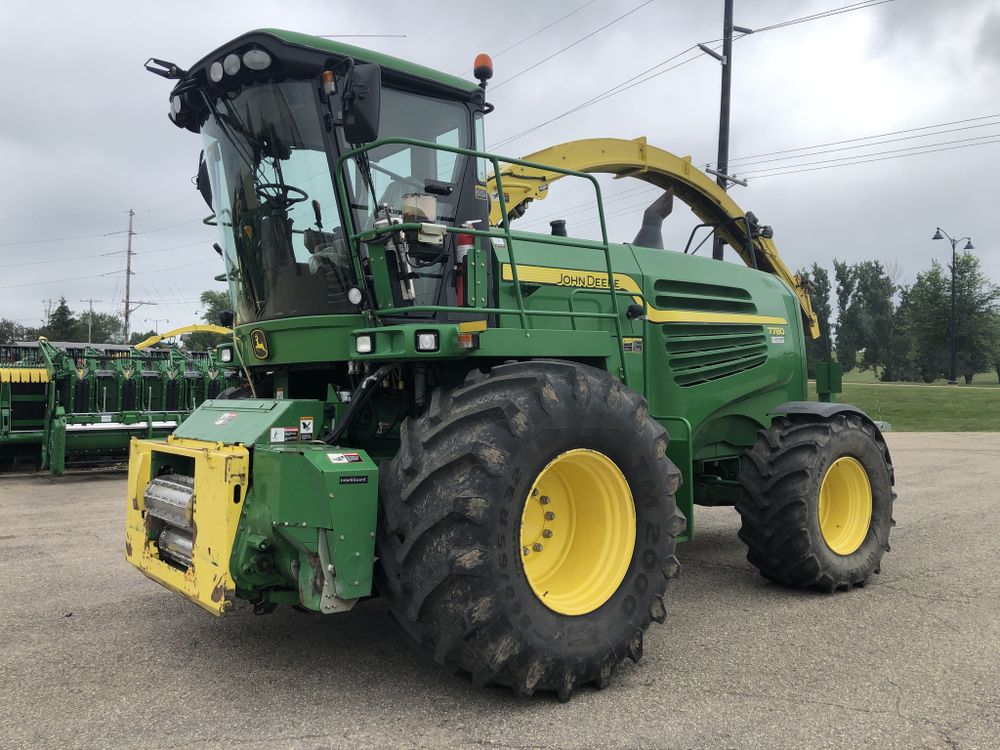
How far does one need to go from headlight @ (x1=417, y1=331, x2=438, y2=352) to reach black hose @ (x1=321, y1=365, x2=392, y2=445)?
415 millimetres

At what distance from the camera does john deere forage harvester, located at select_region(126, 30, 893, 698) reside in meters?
3.42

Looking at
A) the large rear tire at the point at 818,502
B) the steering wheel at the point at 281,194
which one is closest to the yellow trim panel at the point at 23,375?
the steering wheel at the point at 281,194

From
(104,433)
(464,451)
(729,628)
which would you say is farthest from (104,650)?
(104,433)

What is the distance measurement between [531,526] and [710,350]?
8.48 feet

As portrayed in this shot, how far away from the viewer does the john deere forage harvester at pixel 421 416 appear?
3.42 metres

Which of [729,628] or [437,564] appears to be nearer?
[437,564]

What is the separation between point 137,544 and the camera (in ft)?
14.2

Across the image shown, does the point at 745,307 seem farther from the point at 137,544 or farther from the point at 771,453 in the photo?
the point at 137,544

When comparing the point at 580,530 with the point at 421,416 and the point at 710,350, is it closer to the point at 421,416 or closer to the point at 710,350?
the point at 421,416

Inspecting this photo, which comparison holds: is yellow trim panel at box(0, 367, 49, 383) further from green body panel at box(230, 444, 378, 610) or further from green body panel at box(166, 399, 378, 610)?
green body panel at box(230, 444, 378, 610)

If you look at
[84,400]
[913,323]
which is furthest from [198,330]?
[913,323]

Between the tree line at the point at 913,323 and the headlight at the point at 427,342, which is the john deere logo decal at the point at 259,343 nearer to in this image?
the headlight at the point at 427,342

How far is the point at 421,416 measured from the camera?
393cm

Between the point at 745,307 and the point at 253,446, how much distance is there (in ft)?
14.1
